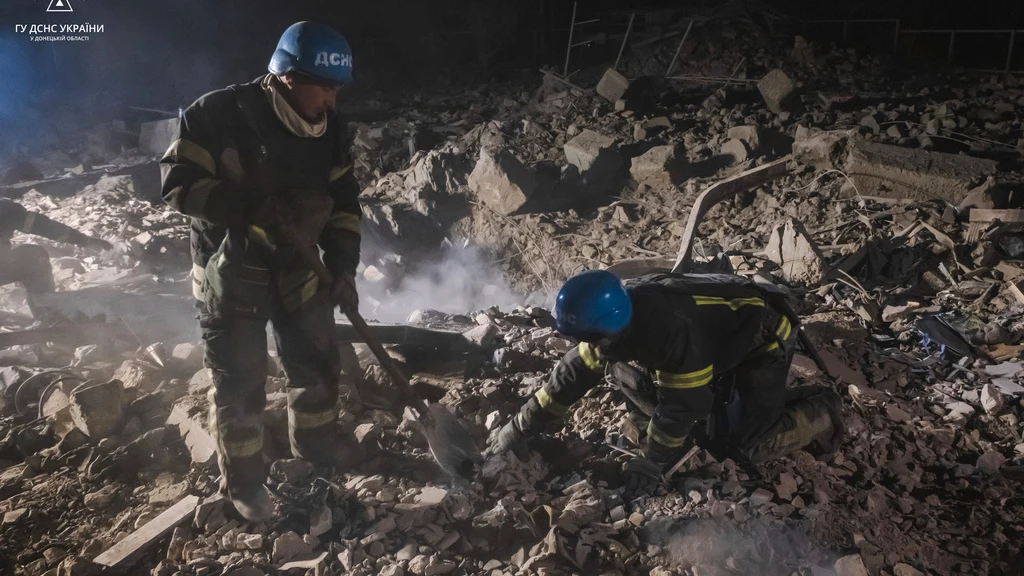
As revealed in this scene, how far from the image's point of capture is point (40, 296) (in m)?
5.83

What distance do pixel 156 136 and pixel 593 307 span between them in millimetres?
12666

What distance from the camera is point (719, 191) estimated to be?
621 centimetres

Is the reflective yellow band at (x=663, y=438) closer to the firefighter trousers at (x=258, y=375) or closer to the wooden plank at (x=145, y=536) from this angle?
the firefighter trousers at (x=258, y=375)

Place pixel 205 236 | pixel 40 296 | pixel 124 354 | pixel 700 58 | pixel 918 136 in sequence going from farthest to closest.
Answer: pixel 700 58 < pixel 918 136 < pixel 40 296 < pixel 124 354 < pixel 205 236

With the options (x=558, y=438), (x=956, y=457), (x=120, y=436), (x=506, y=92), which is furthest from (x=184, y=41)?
(x=956, y=457)

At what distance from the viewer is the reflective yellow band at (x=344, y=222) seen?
321 cm

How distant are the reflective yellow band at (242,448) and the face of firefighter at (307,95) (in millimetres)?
1593

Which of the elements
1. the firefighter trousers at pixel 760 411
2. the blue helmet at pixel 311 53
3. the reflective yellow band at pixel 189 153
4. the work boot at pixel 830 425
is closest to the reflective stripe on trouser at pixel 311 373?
the reflective yellow band at pixel 189 153

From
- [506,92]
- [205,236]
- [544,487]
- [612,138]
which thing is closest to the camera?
[205,236]

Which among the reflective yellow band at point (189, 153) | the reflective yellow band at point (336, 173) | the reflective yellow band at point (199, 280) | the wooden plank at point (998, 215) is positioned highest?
the reflective yellow band at point (189, 153)

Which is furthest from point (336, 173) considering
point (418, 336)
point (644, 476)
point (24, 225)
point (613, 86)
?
point (613, 86)

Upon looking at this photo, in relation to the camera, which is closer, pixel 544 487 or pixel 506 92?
pixel 544 487

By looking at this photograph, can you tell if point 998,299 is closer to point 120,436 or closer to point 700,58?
point 120,436

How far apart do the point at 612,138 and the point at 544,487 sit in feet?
19.7
